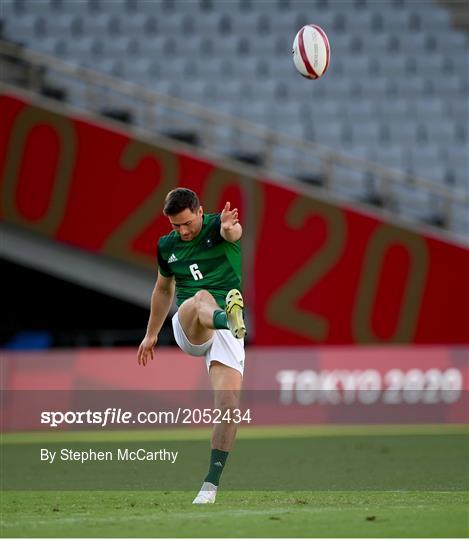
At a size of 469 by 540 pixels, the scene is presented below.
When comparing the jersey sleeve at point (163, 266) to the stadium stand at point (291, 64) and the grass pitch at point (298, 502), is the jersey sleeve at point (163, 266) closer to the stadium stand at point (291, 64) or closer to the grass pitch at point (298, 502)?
the grass pitch at point (298, 502)

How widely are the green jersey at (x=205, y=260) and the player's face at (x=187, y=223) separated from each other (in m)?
0.08

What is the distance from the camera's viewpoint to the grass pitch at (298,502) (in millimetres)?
6586

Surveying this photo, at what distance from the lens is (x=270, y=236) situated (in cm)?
2008

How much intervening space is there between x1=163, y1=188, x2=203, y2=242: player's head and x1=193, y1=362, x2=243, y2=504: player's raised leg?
99cm

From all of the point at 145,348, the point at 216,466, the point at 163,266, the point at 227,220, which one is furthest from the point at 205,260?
the point at 216,466

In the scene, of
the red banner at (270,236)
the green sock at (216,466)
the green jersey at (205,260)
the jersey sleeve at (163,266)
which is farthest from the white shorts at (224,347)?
the red banner at (270,236)

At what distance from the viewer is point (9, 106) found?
20.0 m

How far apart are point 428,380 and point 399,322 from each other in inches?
98.3

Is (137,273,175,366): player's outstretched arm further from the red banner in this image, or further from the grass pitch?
the red banner

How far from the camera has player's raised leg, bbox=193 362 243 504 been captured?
26.5 feet

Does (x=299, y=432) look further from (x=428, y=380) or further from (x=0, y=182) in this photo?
(x=0, y=182)

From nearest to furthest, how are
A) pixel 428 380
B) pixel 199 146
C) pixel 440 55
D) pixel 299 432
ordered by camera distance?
pixel 299 432 → pixel 428 380 → pixel 199 146 → pixel 440 55

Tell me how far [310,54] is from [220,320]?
431cm

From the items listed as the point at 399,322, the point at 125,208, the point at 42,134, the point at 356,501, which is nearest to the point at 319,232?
the point at 399,322
